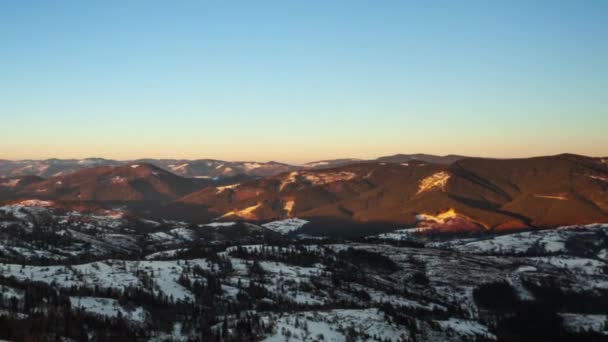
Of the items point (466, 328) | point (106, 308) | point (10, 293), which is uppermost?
point (10, 293)

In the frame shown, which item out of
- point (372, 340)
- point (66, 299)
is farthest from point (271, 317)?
point (66, 299)

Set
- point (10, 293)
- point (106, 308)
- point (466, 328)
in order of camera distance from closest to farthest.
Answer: point (10, 293), point (106, 308), point (466, 328)

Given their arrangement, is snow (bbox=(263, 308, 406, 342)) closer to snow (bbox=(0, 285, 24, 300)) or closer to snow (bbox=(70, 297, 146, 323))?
snow (bbox=(70, 297, 146, 323))

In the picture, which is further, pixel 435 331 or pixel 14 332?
pixel 435 331

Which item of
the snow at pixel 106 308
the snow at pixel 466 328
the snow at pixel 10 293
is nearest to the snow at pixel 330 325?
the snow at pixel 466 328

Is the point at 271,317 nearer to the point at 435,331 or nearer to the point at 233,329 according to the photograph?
the point at 233,329

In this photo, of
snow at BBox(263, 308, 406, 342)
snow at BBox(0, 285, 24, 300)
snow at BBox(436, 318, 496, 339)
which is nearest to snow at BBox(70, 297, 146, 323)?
snow at BBox(0, 285, 24, 300)

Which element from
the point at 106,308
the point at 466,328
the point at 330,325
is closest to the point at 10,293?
the point at 106,308

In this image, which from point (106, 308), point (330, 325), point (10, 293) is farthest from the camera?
point (106, 308)

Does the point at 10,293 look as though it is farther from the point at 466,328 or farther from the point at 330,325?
the point at 466,328
